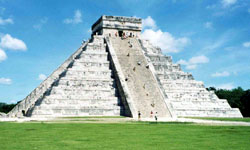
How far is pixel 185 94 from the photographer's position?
99.8 feet

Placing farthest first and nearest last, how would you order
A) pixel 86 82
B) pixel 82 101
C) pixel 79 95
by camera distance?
pixel 86 82 < pixel 79 95 < pixel 82 101

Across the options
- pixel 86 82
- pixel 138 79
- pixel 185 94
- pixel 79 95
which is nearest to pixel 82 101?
pixel 79 95

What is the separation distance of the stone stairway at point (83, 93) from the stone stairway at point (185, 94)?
479 centimetres

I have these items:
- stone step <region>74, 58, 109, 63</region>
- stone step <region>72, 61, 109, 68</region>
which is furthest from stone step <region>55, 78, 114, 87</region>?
stone step <region>74, 58, 109, 63</region>

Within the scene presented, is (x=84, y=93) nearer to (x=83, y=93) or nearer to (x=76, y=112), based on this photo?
(x=83, y=93)

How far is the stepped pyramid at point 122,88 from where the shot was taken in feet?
86.5

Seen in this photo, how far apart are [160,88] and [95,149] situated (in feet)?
67.6

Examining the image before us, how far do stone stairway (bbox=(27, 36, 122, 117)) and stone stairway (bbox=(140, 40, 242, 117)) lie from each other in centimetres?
479

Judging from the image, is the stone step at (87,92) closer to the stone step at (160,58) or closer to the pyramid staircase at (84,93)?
the pyramid staircase at (84,93)

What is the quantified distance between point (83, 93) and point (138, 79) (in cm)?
524

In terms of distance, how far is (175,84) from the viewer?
3120cm

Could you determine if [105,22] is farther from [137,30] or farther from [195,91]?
[195,91]

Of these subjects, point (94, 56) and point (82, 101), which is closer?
point (82, 101)

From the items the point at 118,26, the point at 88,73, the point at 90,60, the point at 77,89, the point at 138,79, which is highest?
the point at 118,26
